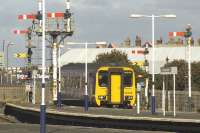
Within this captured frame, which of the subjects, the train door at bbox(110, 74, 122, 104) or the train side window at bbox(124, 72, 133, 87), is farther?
the train side window at bbox(124, 72, 133, 87)

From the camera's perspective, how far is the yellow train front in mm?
45250

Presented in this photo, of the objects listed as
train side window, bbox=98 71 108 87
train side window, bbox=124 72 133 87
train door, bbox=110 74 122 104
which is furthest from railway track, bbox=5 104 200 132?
train side window, bbox=124 72 133 87

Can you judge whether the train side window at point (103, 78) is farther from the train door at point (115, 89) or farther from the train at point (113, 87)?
the train door at point (115, 89)

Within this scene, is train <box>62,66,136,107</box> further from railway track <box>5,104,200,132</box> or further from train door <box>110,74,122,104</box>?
railway track <box>5,104,200,132</box>

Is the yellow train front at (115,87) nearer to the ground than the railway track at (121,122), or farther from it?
farther from it

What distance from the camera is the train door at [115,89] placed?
1778 inches

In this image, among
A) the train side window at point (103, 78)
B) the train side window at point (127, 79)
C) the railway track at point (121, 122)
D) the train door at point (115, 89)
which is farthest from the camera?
the train side window at point (103, 78)

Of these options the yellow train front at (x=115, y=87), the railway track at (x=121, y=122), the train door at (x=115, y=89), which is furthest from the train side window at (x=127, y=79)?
the railway track at (x=121, y=122)

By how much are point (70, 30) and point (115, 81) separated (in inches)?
A: 371

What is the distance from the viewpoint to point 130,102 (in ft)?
151

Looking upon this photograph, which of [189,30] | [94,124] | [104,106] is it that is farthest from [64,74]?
[94,124]

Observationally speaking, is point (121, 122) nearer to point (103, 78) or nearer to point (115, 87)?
point (115, 87)

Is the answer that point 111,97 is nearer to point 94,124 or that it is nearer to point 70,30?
point 70,30

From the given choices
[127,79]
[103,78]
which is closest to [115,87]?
[127,79]
